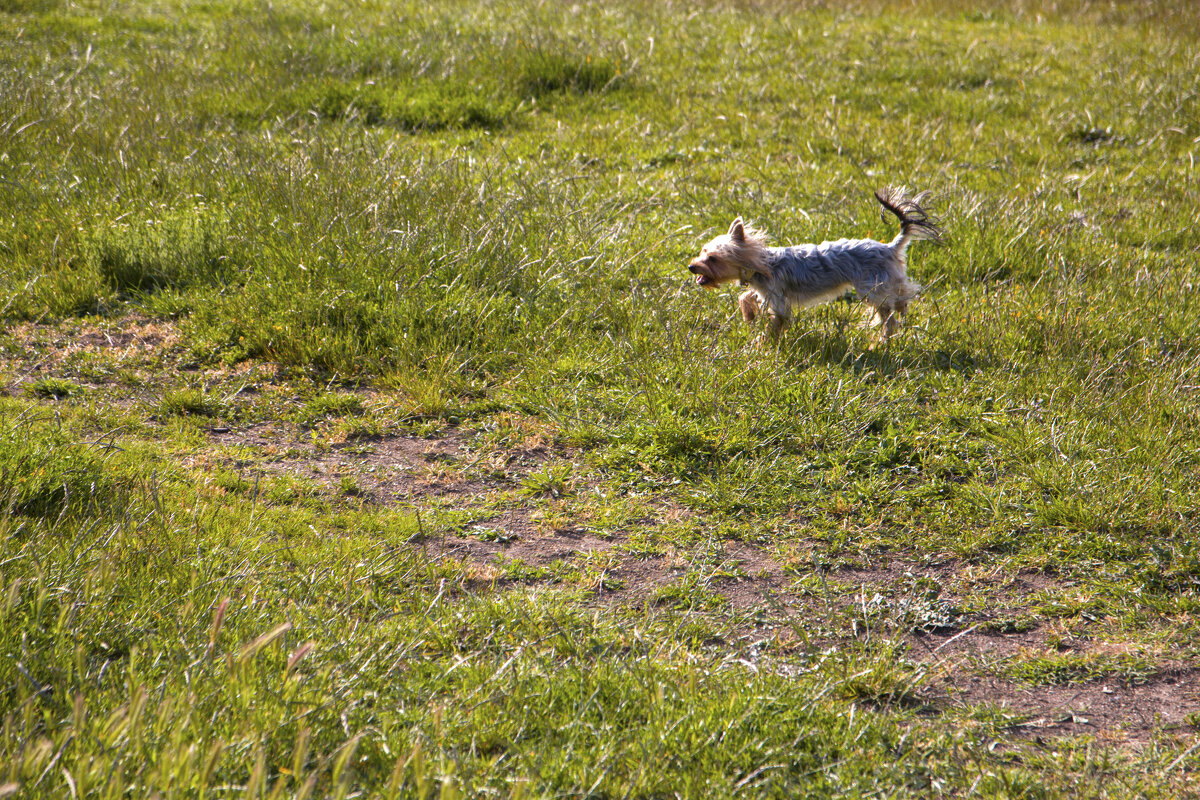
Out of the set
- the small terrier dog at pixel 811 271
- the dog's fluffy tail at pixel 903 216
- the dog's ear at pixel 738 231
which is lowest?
the small terrier dog at pixel 811 271

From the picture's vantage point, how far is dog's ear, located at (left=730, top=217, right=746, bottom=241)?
231 inches

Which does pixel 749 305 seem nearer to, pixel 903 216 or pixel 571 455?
pixel 903 216

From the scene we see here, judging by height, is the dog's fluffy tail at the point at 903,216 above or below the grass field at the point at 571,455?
above

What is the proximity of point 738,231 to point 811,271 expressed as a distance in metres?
0.61

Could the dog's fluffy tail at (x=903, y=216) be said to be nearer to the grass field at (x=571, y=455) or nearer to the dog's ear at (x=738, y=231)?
the grass field at (x=571, y=455)

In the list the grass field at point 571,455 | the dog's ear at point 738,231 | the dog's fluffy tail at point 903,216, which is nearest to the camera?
the grass field at point 571,455

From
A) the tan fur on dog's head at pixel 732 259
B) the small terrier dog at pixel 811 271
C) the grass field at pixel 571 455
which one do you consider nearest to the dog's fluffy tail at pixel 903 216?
the small terrier dog at pixel 811 271

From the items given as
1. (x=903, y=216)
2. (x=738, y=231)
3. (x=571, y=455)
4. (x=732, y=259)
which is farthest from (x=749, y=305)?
(x=571, y=455)

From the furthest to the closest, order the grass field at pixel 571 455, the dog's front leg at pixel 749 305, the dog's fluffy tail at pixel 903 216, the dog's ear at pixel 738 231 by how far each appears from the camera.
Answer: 1. the dog's front leg at pixel 749 305
2. the dog's fluffy tail at pixel 903 216
3. the dog's ear at pixel 738 231
4. the grass field at pixel 571 455

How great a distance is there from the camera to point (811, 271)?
609 centimetres

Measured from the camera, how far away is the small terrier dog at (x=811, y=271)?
596cm

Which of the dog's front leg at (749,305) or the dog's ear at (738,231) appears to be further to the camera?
the dog's front leg at (749,305)

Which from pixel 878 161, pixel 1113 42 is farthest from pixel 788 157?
pixel 1113 42

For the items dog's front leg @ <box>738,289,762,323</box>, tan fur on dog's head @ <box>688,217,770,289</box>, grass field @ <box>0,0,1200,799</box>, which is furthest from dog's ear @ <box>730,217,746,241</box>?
grass field @ <box>0,0,1200,799</box>
